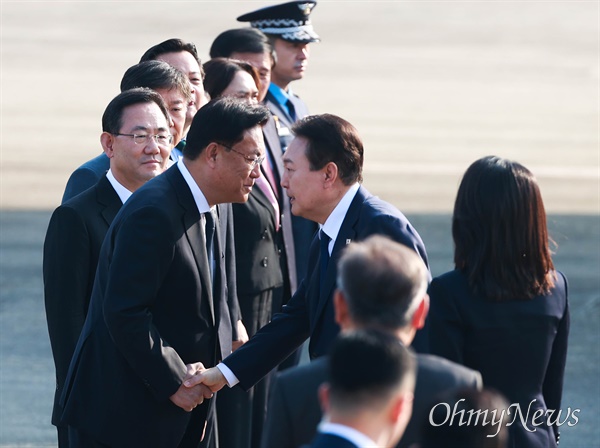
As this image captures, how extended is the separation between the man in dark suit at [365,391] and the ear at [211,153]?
1.93m

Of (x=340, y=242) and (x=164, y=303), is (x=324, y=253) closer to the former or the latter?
(x=340, y=242)

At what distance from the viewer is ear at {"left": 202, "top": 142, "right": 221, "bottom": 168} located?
427 centimetres

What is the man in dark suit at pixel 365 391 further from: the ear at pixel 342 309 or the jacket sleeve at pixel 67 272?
the jacket sleeve at pixel 67 272

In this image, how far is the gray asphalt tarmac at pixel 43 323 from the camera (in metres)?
6.68

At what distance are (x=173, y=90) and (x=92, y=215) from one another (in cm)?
97

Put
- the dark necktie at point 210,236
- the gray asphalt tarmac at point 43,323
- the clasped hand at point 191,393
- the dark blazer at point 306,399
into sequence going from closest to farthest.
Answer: the dark blazer at point 306,399
the clasped hand at point 191,393
the dark necktie at point 210,236
the gray asphalt tarmac at point 43,323

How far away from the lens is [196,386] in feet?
13.9

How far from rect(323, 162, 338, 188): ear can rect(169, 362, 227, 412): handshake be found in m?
0.78

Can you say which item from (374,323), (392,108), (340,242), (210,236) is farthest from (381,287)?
(392,108)

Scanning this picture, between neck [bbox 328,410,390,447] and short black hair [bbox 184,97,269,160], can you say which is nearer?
neck [bbox 328,410,390,447]

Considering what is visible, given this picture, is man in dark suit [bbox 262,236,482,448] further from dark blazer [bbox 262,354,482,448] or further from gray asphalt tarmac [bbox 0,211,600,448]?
gray asphalt tarmac [bbox 0,211,600,448]

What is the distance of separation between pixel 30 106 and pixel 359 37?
16.1 meters

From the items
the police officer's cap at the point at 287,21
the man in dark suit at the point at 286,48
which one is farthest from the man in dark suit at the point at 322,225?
the police officer's cap at the point at 287,21

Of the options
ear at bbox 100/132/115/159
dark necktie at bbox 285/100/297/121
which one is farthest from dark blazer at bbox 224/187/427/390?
dark necktie at bbox 285/100/297/121
